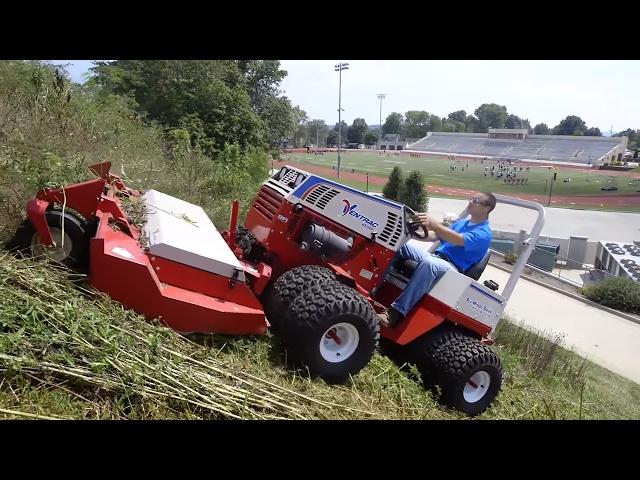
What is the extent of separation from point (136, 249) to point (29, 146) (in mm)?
2658

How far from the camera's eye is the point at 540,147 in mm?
33469

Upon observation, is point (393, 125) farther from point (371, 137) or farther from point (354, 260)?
point (354, 260)

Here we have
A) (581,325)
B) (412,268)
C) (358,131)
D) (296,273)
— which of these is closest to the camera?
(296,273)

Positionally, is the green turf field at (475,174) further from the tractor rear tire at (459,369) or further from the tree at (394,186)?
the tractor rear tire at (459,369)

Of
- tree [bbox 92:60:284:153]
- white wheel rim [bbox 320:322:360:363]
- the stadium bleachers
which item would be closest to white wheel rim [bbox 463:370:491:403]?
white wheel rim [bbox 320:322:360:363]

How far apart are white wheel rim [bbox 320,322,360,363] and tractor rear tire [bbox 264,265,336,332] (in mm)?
343

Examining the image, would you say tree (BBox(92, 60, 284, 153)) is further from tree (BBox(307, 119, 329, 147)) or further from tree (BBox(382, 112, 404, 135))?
tree (BBox(307, 119, 329, 147))

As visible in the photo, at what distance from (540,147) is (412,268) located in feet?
109

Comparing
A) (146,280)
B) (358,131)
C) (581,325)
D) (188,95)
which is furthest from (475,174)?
(358,131)

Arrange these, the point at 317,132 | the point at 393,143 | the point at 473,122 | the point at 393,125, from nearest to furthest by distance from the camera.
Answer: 1. the point at 473,122
2. the point at 393,143
3. the point at 393,125
4. the point at 317,132

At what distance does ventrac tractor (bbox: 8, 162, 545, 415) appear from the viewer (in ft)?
10.4

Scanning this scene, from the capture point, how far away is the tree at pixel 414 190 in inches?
790

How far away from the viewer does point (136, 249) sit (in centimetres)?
315

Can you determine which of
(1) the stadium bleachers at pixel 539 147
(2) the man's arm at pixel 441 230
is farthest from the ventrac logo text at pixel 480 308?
(1) the stadium bleachers at pixel 539 147
